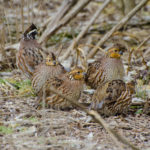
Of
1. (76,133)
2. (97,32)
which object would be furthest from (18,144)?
(97,32)

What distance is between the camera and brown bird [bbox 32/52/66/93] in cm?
539

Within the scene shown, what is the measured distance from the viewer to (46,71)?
5422 millimetres

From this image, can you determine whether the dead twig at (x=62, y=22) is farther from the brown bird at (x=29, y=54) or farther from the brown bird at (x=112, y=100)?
the brown bird at (x=112, y=100)

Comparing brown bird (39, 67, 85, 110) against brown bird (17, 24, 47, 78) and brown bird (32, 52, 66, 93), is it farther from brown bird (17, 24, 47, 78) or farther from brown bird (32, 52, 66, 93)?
brown bird (17, 24, 47, 78)

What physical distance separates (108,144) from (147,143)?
522 millimetres

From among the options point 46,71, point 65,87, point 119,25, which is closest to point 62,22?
point 119,25

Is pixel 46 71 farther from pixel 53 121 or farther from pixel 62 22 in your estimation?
pixel 62 22

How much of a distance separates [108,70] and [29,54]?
133cm

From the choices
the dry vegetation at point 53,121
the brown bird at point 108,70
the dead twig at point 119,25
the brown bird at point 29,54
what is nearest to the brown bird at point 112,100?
the dry vegetation at point 53,121

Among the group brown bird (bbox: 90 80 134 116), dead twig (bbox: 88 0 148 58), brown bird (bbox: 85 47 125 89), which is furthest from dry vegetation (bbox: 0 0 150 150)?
dead twig (bbox: 88 0 148 58)

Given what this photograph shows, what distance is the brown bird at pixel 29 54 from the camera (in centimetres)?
596

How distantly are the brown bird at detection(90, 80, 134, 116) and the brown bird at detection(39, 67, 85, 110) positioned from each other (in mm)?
300

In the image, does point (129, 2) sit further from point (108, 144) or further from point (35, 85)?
point (108, 144)

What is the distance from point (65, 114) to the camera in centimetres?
486
